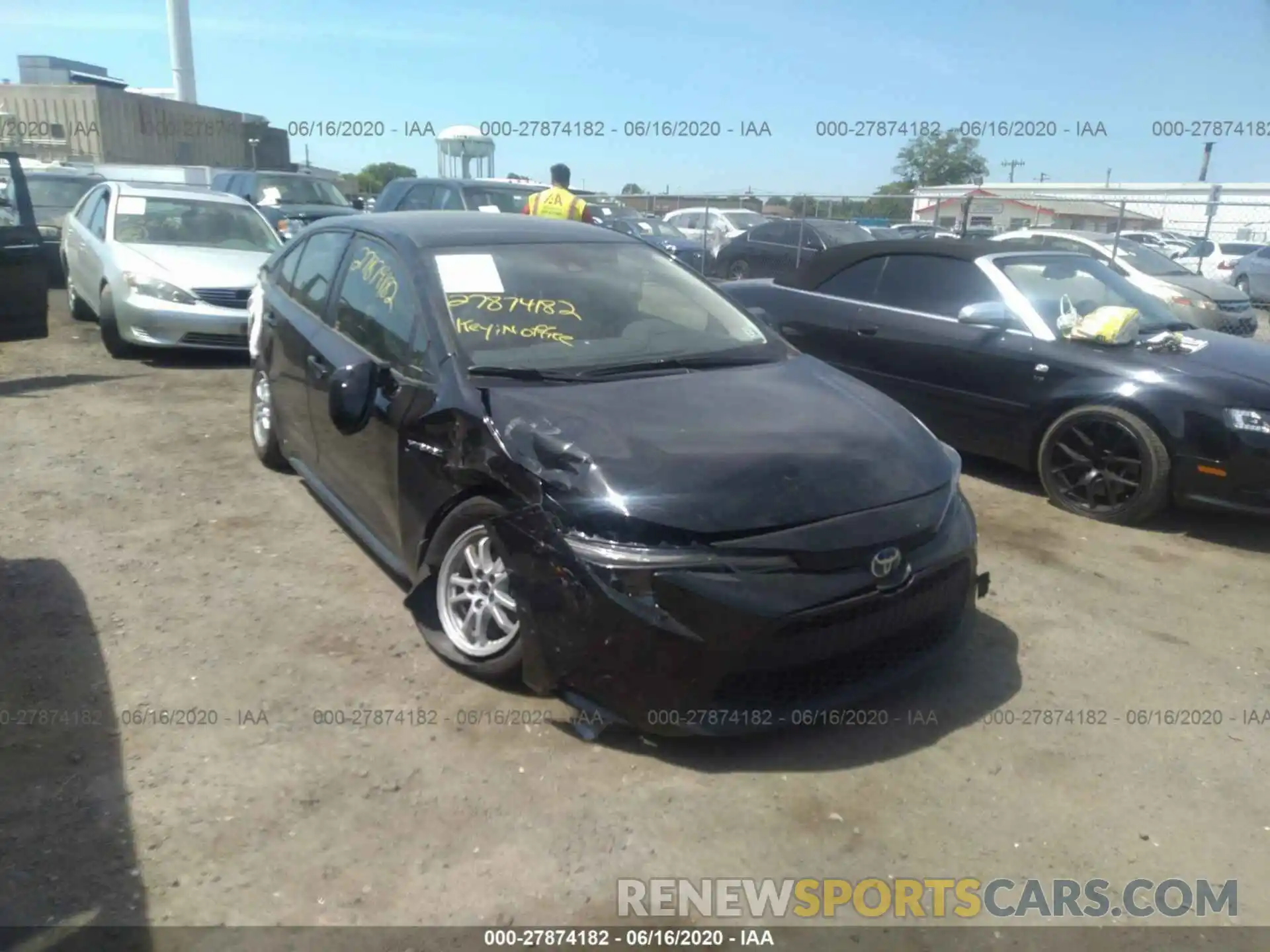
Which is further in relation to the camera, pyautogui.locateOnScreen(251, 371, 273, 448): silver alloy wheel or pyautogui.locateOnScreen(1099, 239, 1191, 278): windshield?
pyautogui.locateOnScreen(1099, 239, 1191, 278): windshield

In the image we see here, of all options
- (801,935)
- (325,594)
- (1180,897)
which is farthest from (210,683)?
(1180,897)

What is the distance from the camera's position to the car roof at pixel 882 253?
662cm

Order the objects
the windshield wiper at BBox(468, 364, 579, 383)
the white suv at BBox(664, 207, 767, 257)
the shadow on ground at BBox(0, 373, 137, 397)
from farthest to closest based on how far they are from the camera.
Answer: the white suv at BBox(664, 207, 767, 257) → the shadow on ground at BBox(0, 373, 137, 397) → the windshield wiper at BBox(468, 364, 579, 383)

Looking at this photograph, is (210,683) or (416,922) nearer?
(416,922)

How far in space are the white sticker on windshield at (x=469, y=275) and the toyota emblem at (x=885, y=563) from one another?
1.93m

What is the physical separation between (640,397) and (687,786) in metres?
1.39

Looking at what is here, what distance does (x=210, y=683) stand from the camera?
11.8 feet

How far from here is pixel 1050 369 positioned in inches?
230

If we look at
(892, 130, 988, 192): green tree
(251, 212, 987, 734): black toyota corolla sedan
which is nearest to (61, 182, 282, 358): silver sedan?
(251, 212, 987, 734): black toyota corolla sedan

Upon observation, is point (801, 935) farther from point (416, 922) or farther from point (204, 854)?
point (204, 854)

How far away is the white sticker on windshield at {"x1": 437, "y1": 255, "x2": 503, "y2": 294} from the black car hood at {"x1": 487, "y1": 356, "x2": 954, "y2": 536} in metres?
0.66

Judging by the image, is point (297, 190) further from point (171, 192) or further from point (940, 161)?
point (940, 161)

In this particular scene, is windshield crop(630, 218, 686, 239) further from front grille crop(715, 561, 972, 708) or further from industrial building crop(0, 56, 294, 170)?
industrial building crop(0, 56, 294, 170)

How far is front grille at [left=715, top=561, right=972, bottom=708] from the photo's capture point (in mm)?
3031
